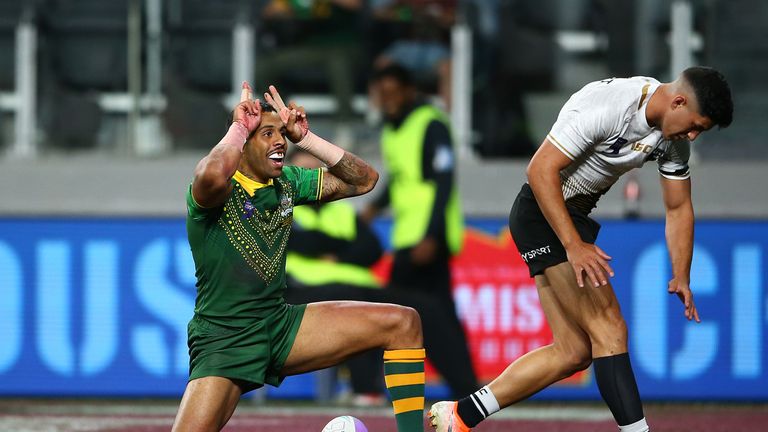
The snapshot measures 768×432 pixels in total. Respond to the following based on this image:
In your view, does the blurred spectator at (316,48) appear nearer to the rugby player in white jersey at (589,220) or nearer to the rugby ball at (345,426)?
the rugby player in white jersey at (589,220)

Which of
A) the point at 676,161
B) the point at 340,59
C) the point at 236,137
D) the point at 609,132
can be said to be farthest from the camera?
the point at 340,59

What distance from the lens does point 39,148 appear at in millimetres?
11969

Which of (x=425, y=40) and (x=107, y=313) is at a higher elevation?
(x=425, y=40)

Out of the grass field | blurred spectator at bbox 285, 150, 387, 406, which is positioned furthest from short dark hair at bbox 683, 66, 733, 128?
blurred spectator at bbox 285, 150, 387, 406

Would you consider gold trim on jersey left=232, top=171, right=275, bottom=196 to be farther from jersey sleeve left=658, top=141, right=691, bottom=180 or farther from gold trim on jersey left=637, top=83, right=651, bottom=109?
jersey sleeve left=658, top=141, right=691, bottom=180

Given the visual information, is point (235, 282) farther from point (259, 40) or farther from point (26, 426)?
point (259, 40)

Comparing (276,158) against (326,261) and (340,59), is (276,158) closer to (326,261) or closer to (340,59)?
(326,261)

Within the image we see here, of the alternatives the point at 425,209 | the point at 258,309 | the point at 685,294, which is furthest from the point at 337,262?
the point at 258,309

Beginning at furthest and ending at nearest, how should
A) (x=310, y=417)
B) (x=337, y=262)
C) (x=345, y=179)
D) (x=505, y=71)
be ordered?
1. (x=505, y=71)
2. (x=337, y=262)
3. (x=310, y=417)
4. (x=345, y=179)

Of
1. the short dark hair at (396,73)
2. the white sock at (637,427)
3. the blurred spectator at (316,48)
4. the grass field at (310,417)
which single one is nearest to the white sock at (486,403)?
the white sock at (637,427)

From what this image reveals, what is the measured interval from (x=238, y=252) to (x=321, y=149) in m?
0.62

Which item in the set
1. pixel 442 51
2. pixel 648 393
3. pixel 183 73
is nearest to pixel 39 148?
pixel 183 73

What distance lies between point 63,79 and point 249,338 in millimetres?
6894

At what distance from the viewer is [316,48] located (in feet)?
38.5
